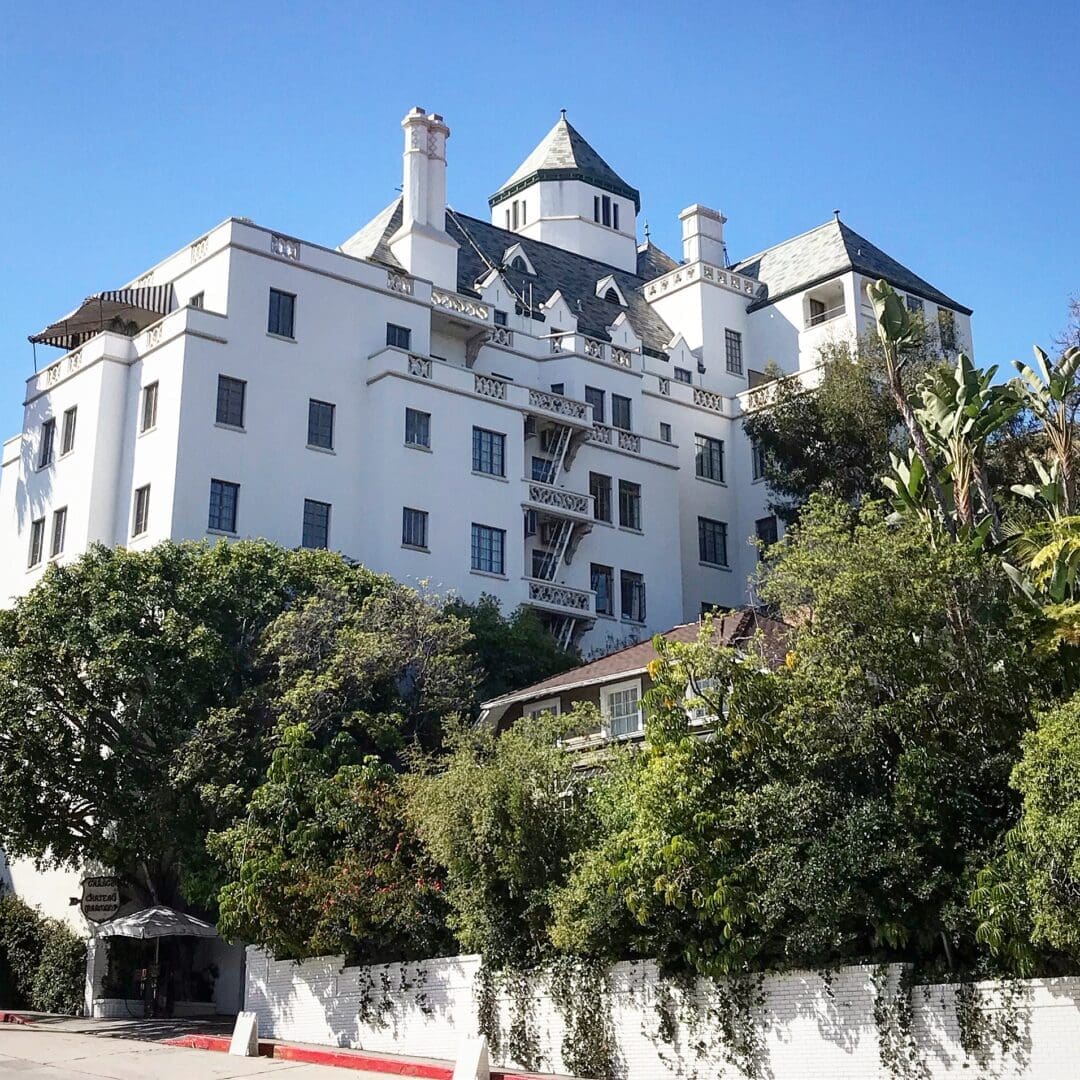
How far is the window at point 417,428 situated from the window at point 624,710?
44.6ft

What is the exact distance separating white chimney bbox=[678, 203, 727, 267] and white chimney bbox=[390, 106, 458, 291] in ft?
42.3

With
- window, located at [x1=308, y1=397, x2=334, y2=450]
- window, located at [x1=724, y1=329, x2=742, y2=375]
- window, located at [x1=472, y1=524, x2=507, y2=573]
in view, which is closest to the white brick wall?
window, located at [x1=472, y1=524, x2=507, y2=573]

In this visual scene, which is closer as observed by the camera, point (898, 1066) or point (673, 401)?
point (898, 1066)

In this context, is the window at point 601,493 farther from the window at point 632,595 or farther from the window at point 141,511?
the window at point 141,511

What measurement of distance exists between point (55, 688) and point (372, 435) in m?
14.4

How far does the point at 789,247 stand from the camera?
6253 cm

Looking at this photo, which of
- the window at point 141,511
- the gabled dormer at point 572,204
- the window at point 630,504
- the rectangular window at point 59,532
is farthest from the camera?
the gabled dormer at point 572,204

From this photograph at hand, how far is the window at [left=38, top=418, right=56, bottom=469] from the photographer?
46844mm

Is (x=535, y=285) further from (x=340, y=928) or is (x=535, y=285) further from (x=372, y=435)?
(x=340, y=928)

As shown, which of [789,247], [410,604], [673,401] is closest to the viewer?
[410,604]

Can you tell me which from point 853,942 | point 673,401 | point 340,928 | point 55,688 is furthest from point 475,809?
point 673,401

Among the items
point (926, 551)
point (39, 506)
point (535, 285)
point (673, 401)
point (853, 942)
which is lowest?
point (853, 942)

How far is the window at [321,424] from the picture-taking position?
44.2 meters

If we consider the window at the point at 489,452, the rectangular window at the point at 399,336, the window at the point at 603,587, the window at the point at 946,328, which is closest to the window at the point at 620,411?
the window at the point at 603,587
